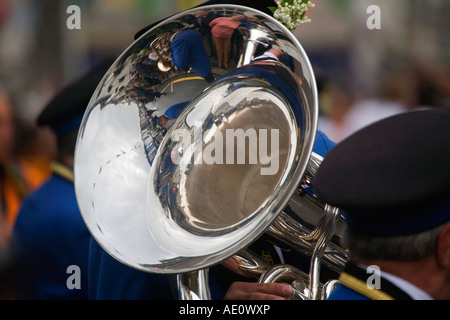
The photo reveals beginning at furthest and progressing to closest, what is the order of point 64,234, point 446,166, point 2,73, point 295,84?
1. point 2,73
2. point 64,234
3. point 295,84
4. point 446,166

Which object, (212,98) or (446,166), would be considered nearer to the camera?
(446,166)

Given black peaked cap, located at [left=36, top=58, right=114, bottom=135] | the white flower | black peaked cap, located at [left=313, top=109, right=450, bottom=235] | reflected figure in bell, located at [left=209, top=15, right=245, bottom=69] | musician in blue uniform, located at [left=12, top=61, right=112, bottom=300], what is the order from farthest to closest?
black peaked cap, located at [left=36, top=58, right=114, bottom=135] → musician in blue uniform, located at [left=12, top=61, right=112, bottom=300] → the white flower → reflected figure in bell, located at [left=209, top=15, right=245, bottom=69] → black peaked cap, located at [left=313, top=109, right=450, bottom=235]

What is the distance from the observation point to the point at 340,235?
2141 mm

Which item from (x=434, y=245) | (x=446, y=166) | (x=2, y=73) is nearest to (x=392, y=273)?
(x=434, y=245)

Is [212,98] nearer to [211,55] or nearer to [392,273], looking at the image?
[211,55]

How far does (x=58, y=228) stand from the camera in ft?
10.0

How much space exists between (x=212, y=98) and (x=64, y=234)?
1104 millimetres

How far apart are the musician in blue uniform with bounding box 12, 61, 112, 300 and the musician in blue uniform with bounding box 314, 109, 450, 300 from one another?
4.99ft

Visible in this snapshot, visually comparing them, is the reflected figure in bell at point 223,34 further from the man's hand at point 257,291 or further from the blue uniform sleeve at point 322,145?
the man's hand at point 257,291

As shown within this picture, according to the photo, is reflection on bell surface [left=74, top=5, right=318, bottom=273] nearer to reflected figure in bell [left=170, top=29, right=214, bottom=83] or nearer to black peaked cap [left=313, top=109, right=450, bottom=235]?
reflected figure in bell [left=170, top=29, right=214, bottom=83]

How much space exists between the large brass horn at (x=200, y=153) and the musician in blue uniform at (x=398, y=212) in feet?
0.89

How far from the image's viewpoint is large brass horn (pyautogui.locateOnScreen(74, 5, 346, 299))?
2.03 m

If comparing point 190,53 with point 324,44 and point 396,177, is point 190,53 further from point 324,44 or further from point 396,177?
point 324,44

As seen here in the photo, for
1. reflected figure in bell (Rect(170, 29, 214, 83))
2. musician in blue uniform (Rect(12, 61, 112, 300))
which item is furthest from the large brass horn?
musician in blue uniform (Rect(12, 61, 112, 300))
